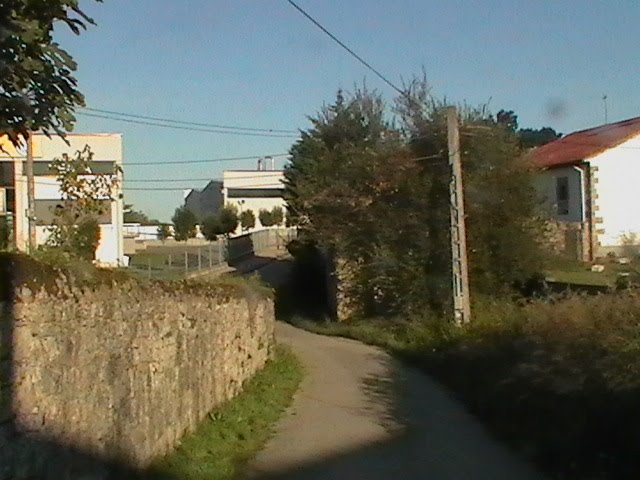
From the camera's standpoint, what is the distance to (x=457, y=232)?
24.5m

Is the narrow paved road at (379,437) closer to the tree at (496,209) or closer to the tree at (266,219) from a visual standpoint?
the tree at (496,209)

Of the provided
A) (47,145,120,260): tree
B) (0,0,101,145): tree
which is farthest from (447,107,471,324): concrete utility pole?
(0,0,101,145): tree

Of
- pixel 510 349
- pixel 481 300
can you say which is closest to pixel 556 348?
pixel 510 349

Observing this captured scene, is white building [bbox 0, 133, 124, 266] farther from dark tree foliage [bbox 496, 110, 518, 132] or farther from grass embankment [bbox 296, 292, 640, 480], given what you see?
grass embankment [bbox 296, 292, 640, 480]

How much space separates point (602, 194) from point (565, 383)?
28.9m

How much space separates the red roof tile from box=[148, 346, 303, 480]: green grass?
2198 centimetres

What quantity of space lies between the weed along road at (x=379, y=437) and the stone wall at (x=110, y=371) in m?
1.25

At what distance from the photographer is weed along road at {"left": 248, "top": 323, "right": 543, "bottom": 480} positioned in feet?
36.6

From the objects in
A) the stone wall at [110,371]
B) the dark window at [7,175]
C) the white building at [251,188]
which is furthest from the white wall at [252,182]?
the stone wall at [110,371]

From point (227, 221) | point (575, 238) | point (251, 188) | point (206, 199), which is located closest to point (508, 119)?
point (575, 238)

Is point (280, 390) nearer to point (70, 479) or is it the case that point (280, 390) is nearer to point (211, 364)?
point (211, 364)

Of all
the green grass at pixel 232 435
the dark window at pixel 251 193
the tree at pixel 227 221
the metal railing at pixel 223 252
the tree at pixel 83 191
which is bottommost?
the green grass at pixel 232 435

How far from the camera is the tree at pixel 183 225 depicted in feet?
257

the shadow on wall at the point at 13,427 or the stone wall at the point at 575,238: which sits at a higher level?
the stone wall at the point at 575,238
